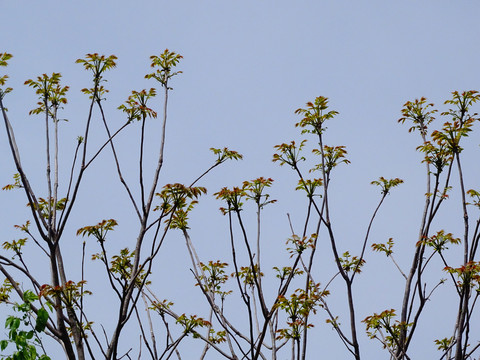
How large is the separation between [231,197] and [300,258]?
1183 millimetres

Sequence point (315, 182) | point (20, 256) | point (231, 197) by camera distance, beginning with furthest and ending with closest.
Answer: point (20, 256), point (315, 182), point (231, 197)

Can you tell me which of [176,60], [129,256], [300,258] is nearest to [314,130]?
[300,258]

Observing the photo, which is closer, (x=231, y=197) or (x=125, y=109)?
(x=231, y=197)

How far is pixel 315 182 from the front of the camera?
22.1ft

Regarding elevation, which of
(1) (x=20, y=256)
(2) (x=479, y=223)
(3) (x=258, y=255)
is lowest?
(1) (x=20, y=256)

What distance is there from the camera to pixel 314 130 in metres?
6.66

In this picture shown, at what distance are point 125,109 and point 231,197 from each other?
180 centimetres

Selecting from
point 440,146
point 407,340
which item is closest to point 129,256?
point 407,340

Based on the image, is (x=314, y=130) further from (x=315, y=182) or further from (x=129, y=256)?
(x=129, y=256)

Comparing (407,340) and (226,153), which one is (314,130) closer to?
(226,153)

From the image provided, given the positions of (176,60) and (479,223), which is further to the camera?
(176,60)

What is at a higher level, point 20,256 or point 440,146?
point 440,146

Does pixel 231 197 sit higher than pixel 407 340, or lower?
higher

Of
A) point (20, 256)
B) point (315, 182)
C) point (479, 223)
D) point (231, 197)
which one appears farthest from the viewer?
point (20, 256)
